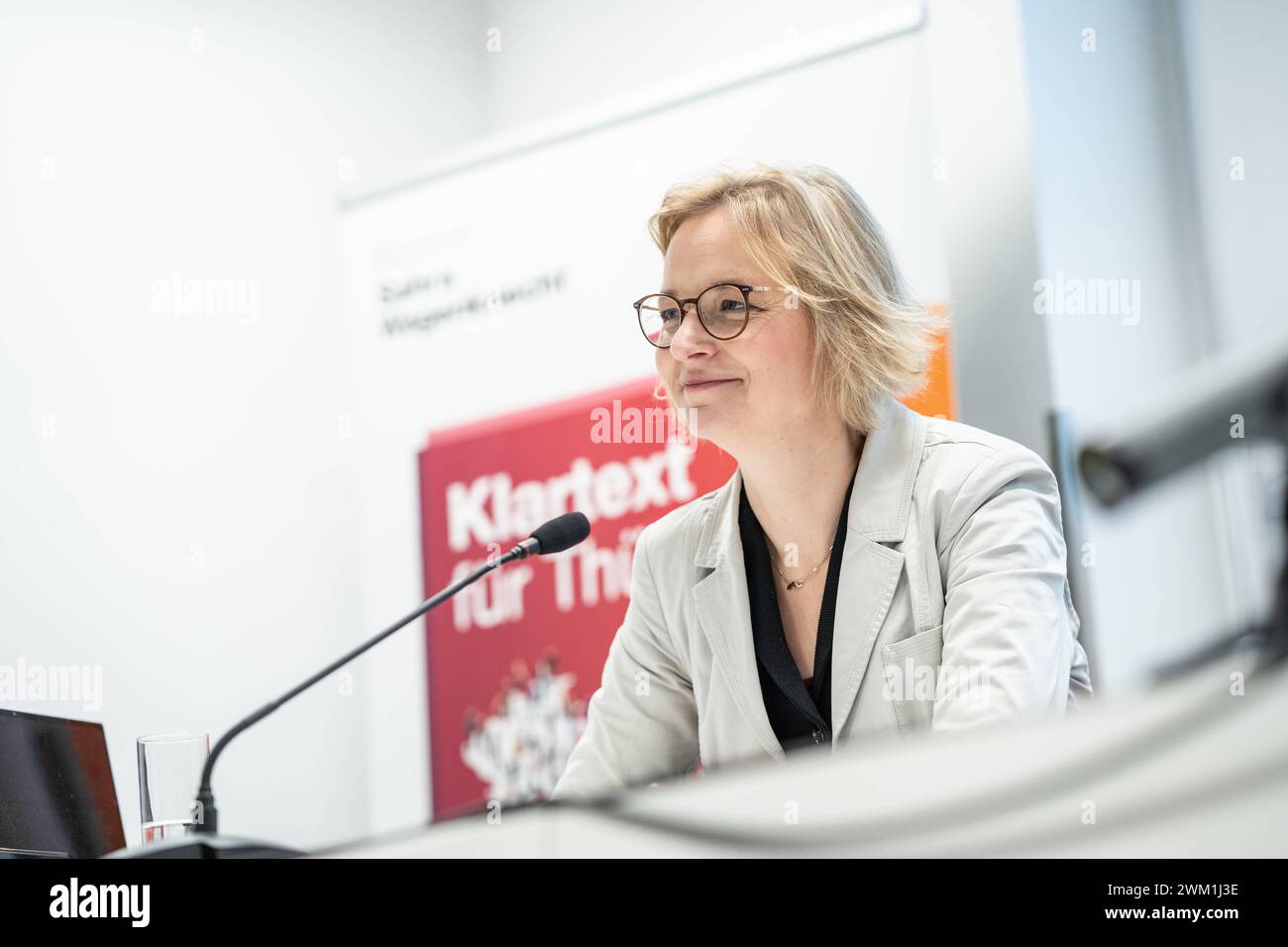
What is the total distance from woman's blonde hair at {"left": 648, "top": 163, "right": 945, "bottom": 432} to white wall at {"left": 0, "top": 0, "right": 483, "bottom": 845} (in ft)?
5.75

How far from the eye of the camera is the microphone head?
1298 millimetres

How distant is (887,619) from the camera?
1.37 metres

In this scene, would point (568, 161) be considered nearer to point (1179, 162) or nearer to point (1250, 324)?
point (1179, 162)

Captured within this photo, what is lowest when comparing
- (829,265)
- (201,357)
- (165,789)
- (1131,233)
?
(165,789)

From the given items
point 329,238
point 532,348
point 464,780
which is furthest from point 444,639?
point 329,238

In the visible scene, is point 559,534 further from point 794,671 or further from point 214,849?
point 214,849

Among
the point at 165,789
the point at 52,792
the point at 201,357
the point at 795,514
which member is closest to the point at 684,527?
the point at 795,514

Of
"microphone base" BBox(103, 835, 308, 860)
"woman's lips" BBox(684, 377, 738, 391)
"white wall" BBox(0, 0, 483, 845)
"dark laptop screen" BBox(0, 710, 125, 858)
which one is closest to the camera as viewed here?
"microphone base" BBox(103, 835, 308, 860)

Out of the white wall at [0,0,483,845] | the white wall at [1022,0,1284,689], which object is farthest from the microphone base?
the white wall at [0,0,483,845]

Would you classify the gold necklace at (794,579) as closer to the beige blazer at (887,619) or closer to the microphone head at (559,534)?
the beige blazer at (887,619)

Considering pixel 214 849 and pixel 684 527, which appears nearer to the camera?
pixel 214 849

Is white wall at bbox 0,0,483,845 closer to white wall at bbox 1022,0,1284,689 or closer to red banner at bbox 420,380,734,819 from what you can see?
red banner at bbox 420,380,734,819

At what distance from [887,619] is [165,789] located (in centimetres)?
80
